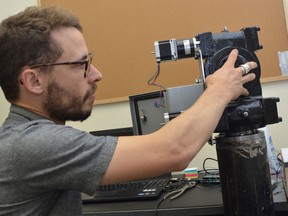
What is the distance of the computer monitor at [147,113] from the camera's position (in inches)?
56.6

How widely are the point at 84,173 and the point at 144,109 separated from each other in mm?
734

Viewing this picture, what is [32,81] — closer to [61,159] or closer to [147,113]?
[61,159]

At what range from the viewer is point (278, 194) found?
106cm

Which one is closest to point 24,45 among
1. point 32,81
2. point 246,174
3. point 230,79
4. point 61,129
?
point 32,81

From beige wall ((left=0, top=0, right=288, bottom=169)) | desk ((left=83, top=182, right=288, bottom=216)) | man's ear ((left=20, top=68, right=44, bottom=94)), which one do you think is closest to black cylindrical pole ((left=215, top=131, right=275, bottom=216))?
desk ((left=83, top=182, right=288, bottom=216))

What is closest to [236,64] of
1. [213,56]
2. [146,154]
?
[213,56]

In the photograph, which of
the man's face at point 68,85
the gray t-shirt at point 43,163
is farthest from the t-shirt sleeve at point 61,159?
the man's face at point 68,85

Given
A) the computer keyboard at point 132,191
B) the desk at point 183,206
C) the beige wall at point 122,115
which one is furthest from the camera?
the beige wall at point 122,115

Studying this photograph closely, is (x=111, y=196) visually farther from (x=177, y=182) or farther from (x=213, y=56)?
(x=213, y=56)

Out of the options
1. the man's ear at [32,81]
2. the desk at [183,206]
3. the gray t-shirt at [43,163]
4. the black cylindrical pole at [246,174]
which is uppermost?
the man's ear at [32,81]

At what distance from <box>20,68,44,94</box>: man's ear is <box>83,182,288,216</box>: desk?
19.1 inches

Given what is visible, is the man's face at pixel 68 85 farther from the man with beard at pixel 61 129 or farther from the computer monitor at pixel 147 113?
the computer monitor at pixel 147 113

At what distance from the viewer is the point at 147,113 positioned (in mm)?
1453

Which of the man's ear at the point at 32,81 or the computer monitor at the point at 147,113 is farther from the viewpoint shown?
the computer monitor at the point at 147,113
